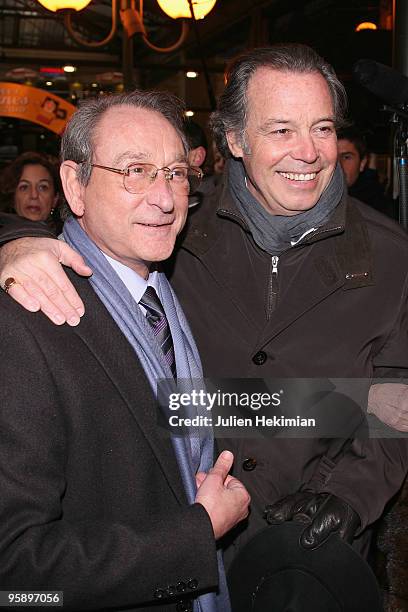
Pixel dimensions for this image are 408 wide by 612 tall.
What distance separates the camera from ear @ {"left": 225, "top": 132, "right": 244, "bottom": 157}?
1.89m

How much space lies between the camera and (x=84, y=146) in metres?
1.54

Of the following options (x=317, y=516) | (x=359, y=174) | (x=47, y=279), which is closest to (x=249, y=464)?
(x=317, y=516)

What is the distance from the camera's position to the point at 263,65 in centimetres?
181

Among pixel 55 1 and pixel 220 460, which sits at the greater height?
pixel 55 1

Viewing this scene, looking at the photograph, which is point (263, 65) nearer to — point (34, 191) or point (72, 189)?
point (72, 189)

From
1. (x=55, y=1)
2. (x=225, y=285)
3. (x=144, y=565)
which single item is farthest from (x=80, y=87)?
(x=144, y=565)

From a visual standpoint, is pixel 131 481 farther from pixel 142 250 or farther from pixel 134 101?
pixel 134 101

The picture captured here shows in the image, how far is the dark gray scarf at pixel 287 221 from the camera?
1.81 metres

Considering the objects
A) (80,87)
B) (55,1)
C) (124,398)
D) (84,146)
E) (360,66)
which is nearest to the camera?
(124,398)

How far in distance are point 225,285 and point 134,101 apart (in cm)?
50

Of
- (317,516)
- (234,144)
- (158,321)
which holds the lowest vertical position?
(317,516)

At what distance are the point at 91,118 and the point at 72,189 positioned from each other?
0.48 feet

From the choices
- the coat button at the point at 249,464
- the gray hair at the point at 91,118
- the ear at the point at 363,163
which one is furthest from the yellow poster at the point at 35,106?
the coat button at the point at 249,464

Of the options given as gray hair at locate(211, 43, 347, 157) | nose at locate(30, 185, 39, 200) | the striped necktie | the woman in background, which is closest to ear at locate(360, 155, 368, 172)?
the woman in background
